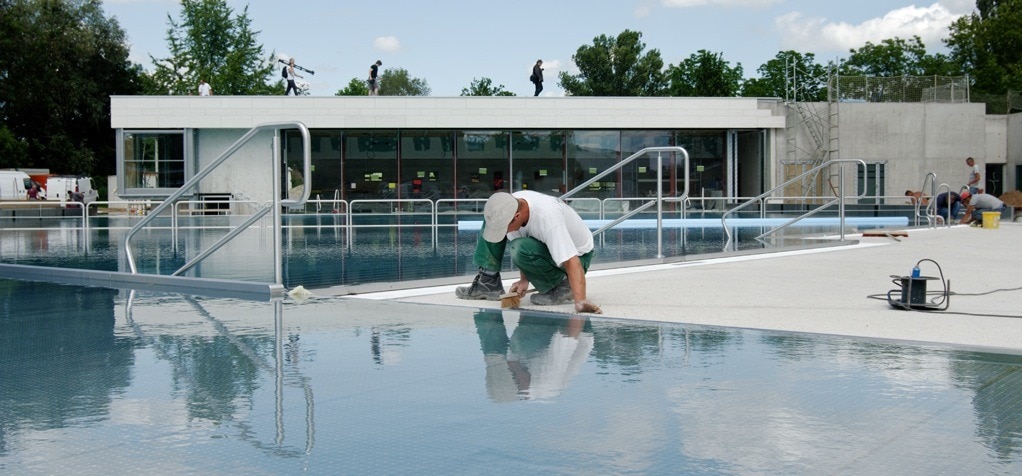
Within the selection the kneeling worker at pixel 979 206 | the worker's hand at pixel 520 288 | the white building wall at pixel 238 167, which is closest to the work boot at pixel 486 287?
the worker's hand at pixel 520 288

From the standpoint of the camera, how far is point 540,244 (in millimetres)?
7473

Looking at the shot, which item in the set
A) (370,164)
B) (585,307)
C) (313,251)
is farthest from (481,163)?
(585,307)

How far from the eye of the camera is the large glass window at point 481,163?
39.0 meters

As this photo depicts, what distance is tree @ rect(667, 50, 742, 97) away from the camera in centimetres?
7769

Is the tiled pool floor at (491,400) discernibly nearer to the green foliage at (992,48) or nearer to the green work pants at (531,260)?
the green work pants at (531,260)

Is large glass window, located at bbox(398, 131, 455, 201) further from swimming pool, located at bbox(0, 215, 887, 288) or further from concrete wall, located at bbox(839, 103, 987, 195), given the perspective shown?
concrete wall, located at bbox(839, 103, 987, 195)

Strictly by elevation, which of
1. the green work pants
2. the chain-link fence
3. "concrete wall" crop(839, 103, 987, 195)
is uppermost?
the chain-link fence

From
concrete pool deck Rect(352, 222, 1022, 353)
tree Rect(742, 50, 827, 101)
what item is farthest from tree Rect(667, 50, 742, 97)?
concrete pool deck Rect(352, 222, 1022, 353)

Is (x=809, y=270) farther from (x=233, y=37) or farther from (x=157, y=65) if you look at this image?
(x=233, y=37)

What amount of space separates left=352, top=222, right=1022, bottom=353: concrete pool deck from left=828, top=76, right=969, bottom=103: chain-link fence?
26.4 meters

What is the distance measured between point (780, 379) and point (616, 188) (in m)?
35.0

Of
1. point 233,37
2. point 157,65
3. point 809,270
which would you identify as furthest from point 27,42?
point 809,270

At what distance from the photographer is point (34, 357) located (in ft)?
18.9

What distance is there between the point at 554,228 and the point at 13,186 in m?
47.0
